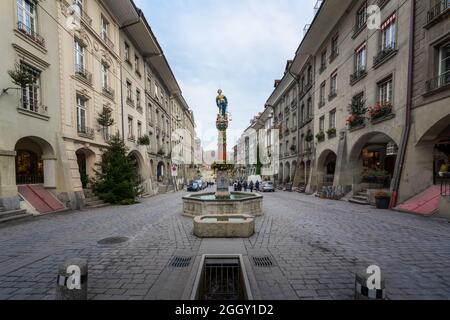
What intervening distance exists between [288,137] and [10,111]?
28.3m

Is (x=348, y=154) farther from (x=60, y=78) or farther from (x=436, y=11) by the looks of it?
(x=60, y=78)

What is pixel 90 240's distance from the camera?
6199 millimetres

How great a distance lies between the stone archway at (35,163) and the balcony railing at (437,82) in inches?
767

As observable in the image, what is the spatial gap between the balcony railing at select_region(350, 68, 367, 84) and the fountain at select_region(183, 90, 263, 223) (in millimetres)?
9790

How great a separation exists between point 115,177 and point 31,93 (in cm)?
623

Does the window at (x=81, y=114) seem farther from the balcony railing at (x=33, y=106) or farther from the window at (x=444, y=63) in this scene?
the window at (x=444, y=63)

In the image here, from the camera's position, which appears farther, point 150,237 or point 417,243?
point 150,237

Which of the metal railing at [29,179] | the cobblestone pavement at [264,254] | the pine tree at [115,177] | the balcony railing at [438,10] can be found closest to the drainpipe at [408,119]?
the balcony railing at [438,10]

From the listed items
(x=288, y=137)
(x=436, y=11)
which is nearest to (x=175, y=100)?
(x=288, y=137)

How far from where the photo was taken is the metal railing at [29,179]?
11104 mm

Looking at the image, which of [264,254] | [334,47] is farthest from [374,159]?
[264,254]

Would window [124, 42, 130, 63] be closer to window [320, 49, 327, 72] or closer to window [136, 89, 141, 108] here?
window [136, 89, 141, 108]

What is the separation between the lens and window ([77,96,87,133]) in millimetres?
13555

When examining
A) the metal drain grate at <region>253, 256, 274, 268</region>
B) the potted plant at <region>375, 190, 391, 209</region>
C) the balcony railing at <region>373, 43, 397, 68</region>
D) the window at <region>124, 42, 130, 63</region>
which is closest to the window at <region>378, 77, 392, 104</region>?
the balcony railing at <region>373, 43, 397, 68</region>
